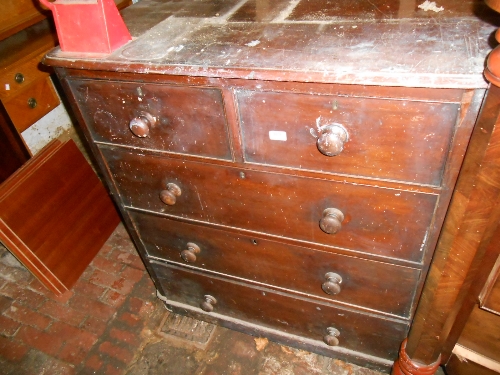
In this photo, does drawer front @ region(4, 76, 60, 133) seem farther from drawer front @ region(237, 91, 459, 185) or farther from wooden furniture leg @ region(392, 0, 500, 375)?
wooden furniture leg @ region(392, 0, 500, 375)

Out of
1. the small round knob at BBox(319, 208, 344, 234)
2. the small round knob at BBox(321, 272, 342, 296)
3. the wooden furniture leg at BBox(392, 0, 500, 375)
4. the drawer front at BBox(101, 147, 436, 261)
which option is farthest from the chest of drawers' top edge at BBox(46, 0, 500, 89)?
the small round knob at BBox(321, 272, 342, 296)

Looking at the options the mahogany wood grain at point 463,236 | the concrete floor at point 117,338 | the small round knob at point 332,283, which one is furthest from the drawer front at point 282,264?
the concrete floor at point 117,338

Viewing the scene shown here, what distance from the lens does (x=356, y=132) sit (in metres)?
1.01

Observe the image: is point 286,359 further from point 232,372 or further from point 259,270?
point 259,270

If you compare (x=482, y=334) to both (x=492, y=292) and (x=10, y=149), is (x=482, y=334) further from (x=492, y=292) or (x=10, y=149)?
(x=10, y=149)

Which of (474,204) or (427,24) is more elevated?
(427,24)

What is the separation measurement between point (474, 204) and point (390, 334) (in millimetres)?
808

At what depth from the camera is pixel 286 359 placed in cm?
190

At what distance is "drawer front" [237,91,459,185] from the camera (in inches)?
36.9

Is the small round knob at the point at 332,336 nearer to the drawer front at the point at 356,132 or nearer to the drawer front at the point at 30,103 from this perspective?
the drawer front at the point at 356,132

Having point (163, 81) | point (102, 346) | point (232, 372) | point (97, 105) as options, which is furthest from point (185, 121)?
point (102, 346)

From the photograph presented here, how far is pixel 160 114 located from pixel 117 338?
1.46 m

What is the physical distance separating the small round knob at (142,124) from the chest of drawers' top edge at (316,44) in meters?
0.17

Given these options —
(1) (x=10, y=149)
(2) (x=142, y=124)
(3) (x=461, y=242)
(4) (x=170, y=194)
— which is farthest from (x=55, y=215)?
(3) (x=461, y=242)
